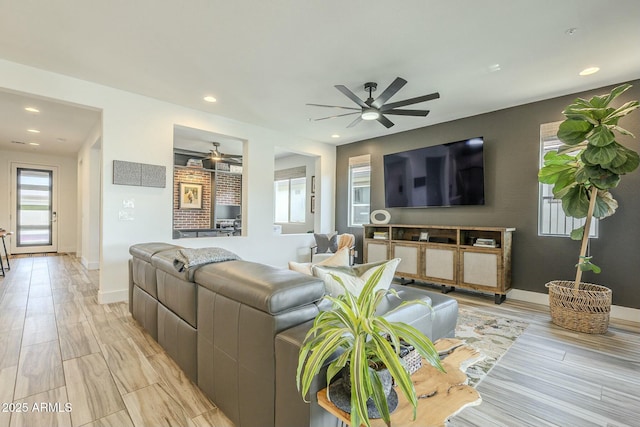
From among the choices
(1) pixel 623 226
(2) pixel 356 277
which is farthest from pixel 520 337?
(2) pixel 356 277

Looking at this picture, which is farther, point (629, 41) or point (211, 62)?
point (211, 62)

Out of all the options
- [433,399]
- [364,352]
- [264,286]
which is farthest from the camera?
[264,286]

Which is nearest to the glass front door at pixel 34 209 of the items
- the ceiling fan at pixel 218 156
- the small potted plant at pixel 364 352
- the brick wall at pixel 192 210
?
the brick wall at pixel 192 210

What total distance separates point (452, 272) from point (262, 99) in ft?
12.0

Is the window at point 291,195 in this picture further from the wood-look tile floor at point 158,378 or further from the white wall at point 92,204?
the wood-look tile floor at point 158,378

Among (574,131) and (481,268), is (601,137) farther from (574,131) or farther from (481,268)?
(481,268)

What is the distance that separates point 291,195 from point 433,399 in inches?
295

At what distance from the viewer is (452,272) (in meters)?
4.30

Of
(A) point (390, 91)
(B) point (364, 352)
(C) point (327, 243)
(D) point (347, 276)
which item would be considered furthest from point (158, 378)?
(C) point (327, 243)

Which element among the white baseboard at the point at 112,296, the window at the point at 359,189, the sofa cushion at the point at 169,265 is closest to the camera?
the sofa cushion at the point at 169,265

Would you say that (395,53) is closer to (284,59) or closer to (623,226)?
(284,59)

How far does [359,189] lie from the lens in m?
6.35

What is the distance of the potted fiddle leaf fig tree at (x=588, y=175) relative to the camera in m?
2.79

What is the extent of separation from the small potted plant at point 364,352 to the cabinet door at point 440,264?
3704mm
